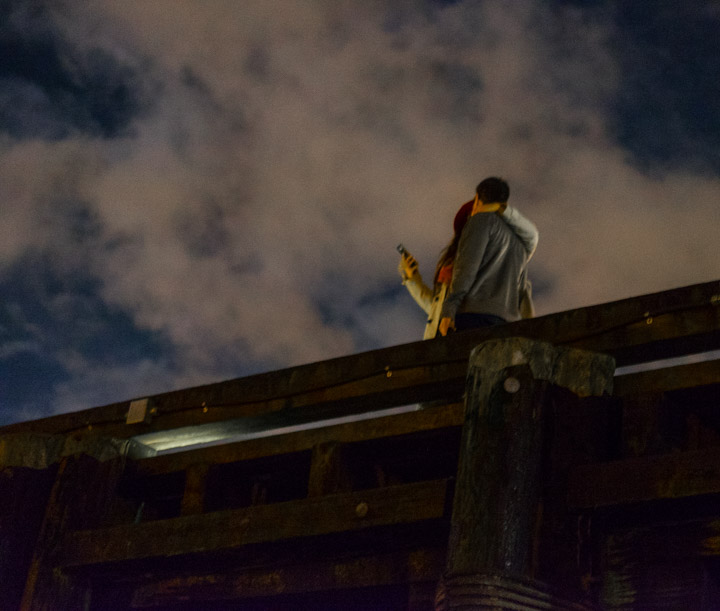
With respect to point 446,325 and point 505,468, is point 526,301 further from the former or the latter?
point 505,468

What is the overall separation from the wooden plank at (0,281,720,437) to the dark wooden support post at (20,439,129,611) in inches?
9.7

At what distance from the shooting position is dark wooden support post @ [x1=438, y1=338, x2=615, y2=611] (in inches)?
148

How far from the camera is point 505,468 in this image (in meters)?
4.02

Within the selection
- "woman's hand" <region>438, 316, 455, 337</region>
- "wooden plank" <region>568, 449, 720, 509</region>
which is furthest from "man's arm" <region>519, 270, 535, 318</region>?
"wooden plank" <region>568, 449, 720, 509</region>

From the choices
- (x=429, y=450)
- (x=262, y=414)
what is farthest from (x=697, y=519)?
(x=262, y=414)

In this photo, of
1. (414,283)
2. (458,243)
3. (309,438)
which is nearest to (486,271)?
(458,243)

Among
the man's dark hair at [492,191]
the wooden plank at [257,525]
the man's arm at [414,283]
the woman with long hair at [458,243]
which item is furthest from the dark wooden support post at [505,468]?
the man's arm at [414,283]

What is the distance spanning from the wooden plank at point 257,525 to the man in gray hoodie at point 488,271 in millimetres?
1571

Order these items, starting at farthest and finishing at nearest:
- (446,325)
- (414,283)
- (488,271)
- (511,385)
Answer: (414,283)
(488,271)
(446,325)
(511,385)

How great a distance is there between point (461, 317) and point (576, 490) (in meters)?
2.32

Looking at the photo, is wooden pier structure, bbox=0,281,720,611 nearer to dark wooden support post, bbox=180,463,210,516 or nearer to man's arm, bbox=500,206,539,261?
dark wooden support post, bbox=180,463,210,516

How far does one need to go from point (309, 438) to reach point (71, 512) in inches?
58.6

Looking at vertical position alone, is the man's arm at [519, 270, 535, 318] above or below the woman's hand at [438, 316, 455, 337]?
above

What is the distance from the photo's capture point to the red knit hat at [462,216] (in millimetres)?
7020
